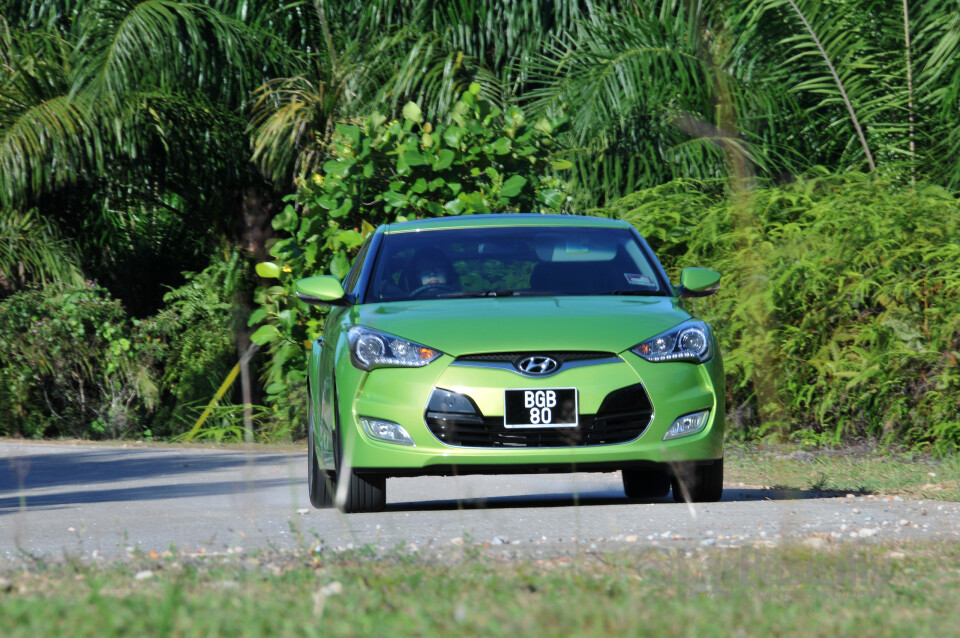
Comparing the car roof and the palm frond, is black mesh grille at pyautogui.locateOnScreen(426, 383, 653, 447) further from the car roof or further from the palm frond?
the palm frond

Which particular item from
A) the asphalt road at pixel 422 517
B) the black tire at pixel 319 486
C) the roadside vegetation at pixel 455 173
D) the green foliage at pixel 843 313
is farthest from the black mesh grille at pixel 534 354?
the roadside vegetation at pixel 455 173

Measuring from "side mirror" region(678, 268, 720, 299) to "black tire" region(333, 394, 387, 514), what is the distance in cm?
189

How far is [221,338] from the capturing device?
15.0 m

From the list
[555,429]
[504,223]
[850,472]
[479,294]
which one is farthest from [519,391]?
[850,472]

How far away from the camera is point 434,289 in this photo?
24.7 ft

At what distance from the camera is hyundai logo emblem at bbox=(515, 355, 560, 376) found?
6621 millimetres

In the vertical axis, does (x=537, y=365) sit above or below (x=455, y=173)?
below

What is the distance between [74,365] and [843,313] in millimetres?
8236

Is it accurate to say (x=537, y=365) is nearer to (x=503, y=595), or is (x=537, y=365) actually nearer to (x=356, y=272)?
(x=356, y=272)

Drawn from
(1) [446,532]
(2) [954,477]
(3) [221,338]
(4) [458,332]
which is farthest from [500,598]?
(3) [221,338]

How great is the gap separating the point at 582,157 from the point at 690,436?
696cm

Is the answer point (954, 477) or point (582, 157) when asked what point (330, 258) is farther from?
point (954, 477)

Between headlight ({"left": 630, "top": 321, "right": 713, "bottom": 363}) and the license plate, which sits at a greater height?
headlight ({"left": 630, "top": 321, "right": 713, "bottom": 363})

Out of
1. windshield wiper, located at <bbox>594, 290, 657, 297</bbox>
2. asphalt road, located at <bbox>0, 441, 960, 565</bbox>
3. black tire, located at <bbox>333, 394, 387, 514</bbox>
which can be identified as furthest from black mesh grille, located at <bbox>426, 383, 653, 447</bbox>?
windshield wiper, located at <bbox>594, 290, 657, 297</bbox>
